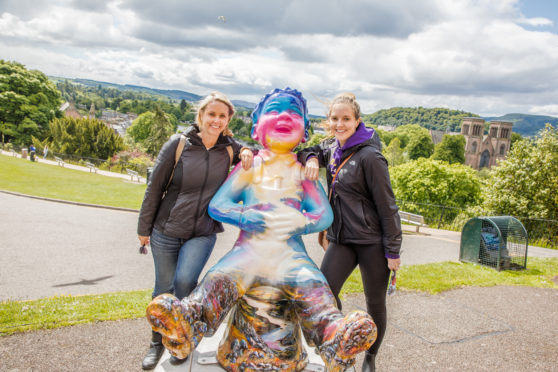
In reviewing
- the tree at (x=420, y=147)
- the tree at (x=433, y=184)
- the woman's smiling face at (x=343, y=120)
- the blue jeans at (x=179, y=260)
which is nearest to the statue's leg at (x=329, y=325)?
the blue jeans at (x=179, y=260)

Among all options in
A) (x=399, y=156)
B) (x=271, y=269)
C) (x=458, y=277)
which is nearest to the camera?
(x=271, y=269)

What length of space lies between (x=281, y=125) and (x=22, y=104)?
4192 centimetres

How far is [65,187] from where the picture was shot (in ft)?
59.3

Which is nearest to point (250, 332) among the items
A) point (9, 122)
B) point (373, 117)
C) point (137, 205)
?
point (137, 205)

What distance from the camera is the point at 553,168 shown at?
14.8 meters

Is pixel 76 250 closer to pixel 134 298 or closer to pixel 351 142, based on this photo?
pixel 134 298

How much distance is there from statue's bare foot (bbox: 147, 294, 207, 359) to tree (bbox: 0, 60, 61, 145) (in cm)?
4161

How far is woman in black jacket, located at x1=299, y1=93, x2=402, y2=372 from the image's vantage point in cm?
283

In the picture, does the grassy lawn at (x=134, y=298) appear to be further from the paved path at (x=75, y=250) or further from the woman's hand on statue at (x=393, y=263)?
the woman's hand on statue at (x=393, y=263)

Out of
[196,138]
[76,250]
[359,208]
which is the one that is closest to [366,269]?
[359,208]

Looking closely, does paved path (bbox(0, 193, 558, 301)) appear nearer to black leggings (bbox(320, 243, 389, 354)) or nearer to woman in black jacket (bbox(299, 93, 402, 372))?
black leggings (bbox(320, 243, 389, 354))

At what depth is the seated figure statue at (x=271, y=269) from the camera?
2461mm

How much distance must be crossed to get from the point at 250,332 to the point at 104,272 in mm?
5766

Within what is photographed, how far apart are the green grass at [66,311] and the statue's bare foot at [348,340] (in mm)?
3080
